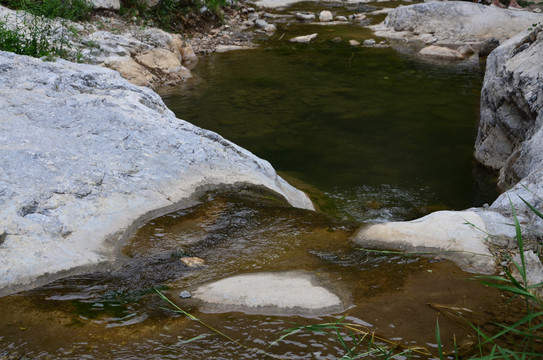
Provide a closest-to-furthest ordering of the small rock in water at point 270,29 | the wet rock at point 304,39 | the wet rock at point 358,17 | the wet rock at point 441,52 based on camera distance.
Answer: the wet rock at point 441,52 < the wet rock at point 304,39 < the small rock in water at point 270,29 < the wet rock at point 358,17

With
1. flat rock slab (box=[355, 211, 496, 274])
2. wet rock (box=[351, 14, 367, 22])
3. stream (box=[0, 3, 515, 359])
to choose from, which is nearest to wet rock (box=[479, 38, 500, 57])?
wet rock (box=[351, 14, 367, 22])

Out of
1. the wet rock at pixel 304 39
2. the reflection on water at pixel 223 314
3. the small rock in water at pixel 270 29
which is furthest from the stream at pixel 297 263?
the small rock in water at pixel 270 29

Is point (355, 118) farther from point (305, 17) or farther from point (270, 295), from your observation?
point (305, 17)

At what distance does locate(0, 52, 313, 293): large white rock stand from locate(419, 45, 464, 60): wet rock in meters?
9.63

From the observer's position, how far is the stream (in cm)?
288

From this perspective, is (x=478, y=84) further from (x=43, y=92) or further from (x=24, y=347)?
(x=24, y=347)

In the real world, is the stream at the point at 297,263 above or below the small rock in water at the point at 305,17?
below

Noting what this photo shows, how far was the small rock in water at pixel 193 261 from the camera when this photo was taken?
12.2ft

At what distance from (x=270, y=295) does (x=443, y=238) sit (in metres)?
1.29

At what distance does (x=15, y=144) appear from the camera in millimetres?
4527

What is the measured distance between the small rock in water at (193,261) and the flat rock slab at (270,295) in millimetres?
322

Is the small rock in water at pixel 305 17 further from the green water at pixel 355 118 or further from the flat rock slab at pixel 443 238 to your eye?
the flat rock slab at pixel 443 238

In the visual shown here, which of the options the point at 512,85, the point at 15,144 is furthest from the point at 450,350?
the point at 512,85

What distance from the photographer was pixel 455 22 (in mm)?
16562
